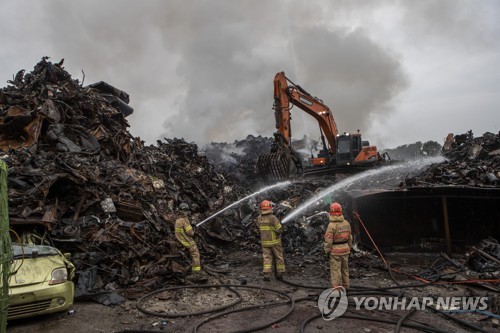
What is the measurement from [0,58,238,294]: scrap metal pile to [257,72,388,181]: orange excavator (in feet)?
7.90

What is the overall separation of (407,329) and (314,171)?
42.3 feet

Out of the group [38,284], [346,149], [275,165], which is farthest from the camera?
[346,149]

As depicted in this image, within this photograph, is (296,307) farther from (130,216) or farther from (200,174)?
(200,174)

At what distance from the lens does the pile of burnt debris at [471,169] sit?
10031mm

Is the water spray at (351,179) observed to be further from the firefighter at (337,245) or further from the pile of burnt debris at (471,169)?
the firefighter at (337,245)

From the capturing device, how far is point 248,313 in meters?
5.48

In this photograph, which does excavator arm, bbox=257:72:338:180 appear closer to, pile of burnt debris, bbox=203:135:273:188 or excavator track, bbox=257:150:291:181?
excavator track, bbox=257:150:291:181

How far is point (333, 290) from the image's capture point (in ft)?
20.2

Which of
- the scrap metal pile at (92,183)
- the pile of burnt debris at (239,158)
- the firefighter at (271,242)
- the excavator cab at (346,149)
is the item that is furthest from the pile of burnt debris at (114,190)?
the pile of burnt debris at (239,158)

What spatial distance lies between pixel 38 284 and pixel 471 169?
12.1m

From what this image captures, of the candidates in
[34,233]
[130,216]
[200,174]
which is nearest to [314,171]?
[200,174]

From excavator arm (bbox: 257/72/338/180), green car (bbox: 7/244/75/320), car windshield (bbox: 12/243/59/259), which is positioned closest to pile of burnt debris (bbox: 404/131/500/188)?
excavator arm (bbox: 257/72/338/180)

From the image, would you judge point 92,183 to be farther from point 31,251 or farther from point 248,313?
point 248,313

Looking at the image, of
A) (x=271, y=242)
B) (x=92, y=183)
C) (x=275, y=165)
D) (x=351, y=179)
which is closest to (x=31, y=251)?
(x=92, y=183)
